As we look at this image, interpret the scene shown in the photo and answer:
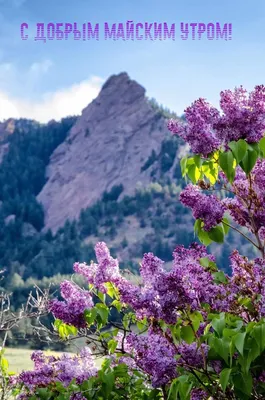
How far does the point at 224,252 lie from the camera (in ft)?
381

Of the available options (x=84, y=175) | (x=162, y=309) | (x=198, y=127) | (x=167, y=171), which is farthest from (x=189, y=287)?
(x=84, y=175)

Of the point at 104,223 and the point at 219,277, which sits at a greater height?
the point at 219,277

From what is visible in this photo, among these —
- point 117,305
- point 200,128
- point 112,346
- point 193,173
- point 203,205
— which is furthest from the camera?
point 117,305

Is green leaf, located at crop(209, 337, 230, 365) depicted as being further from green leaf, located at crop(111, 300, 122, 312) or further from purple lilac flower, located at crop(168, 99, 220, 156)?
green leaf, located at crop(111, 300, 122, 312)

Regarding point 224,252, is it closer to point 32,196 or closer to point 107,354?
point 32,196

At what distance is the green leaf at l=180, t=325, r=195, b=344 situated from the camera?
2748 millimetres

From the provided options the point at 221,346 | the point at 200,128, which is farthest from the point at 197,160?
the point at 221,346

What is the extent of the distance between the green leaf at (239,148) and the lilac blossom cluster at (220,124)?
6.4 inches

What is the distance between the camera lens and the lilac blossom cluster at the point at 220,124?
2990 mm

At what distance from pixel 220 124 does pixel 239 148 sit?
0.26 meters

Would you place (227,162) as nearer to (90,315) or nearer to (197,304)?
(197,304)

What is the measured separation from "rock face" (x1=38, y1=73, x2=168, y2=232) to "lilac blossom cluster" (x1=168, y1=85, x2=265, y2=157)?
139 meters

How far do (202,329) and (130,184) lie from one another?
14147 centimetres

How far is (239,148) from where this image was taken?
2840 mm
